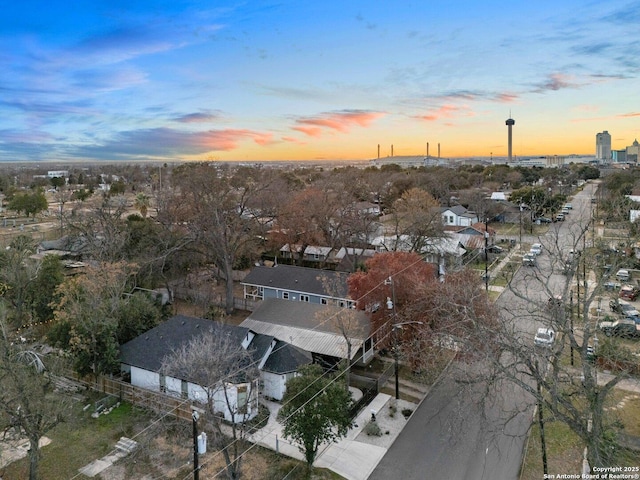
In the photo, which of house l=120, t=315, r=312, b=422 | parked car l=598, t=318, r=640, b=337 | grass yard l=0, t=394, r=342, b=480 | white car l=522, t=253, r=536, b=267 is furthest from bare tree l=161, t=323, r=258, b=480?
white car l=522, t=253, r=536, b=267

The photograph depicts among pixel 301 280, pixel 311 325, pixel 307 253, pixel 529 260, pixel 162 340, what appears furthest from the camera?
pixel 307 253

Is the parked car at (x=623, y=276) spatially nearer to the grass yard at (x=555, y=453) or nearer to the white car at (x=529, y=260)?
the white car at (x=529, y=260)

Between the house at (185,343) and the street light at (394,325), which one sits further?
the street light at (394,325)

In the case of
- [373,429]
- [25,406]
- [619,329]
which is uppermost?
[619,329]

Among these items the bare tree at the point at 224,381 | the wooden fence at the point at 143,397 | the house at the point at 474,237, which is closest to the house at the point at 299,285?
the bare tree at the point at 224,381

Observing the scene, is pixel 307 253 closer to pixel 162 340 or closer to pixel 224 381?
pixel 162 340

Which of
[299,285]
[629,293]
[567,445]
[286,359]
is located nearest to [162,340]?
[286,359]
